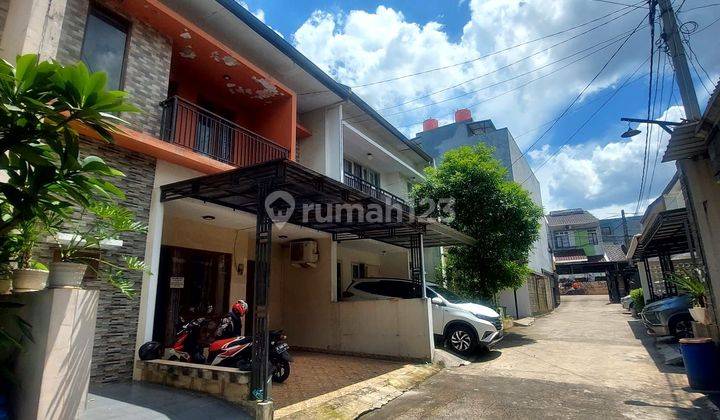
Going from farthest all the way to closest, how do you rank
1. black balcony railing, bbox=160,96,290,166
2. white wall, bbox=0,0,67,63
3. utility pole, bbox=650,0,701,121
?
black balcony railing, bbox=160,96,290,166, utility pole, bbox=650,0,701,121, white wall, bbox=0,0,67,63

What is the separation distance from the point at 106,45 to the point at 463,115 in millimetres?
20227

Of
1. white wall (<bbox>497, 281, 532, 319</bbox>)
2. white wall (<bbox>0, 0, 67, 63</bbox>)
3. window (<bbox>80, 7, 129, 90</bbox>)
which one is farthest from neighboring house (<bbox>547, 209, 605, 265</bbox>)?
white wall (<bbox>0, 0, 67, 63</bbox>)

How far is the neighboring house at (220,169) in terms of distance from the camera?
5.27m

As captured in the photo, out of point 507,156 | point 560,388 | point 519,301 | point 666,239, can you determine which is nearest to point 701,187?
point 560,388

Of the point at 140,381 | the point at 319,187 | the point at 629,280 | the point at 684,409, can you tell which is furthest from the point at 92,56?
the point at 629,280

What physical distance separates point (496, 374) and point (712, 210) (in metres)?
4.34

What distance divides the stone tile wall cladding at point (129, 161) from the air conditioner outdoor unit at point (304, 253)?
433 centimetres

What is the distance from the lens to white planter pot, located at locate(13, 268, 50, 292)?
3.09 m

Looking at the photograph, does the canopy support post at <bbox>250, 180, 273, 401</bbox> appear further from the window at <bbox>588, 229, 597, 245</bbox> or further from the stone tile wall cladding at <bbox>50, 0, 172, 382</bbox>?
the window at <bbox>588, 229, 597, 245</bbox>

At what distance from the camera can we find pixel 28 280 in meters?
3.12

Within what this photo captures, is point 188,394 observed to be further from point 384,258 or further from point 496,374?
point 384,258

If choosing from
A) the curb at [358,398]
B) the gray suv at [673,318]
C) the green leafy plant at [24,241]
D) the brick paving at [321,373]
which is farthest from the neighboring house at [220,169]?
the gray suv at [673,318]

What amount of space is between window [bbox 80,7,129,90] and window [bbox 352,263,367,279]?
845 centimetres

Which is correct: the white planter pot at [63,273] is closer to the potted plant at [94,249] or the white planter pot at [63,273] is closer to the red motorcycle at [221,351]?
the potted plant at [94,249]
